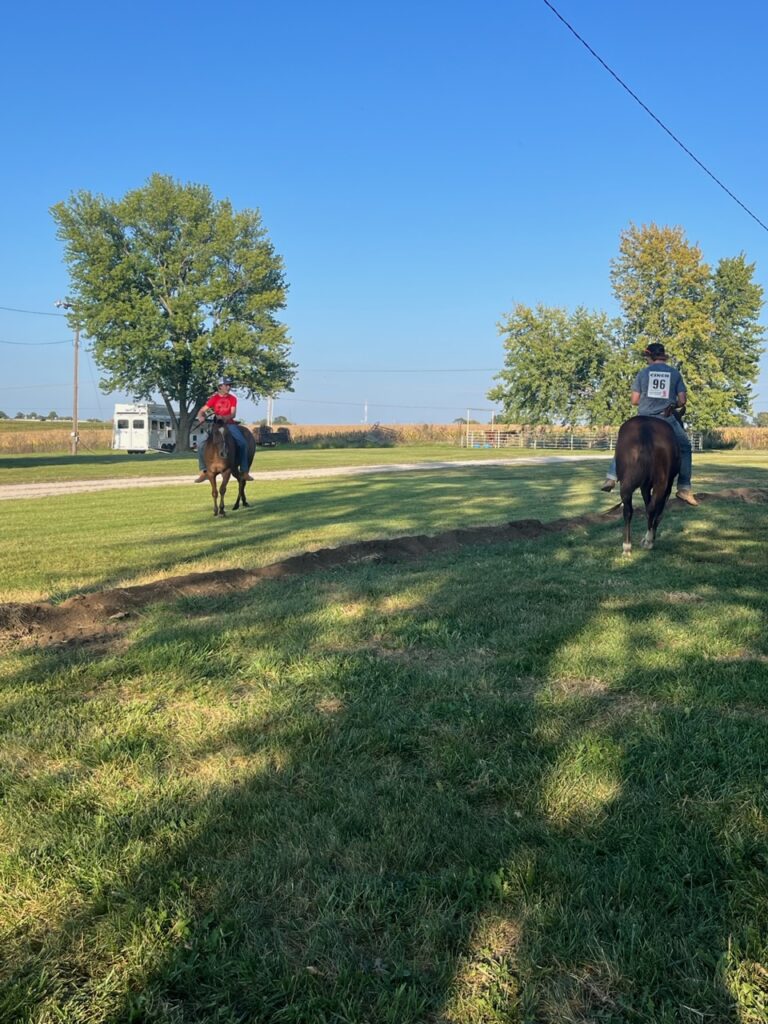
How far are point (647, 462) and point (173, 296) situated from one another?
53.5 metres

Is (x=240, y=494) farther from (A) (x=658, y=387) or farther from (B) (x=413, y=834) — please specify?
(B) (x=413, y=834)

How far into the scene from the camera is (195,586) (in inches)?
277

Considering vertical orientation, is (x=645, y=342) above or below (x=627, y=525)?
above

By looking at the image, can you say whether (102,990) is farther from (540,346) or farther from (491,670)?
(540,346)

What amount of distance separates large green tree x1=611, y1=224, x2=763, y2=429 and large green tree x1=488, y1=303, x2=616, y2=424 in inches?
131

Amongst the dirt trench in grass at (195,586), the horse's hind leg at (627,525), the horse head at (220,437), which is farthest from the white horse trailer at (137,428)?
the horse's hind leg at (627,525)

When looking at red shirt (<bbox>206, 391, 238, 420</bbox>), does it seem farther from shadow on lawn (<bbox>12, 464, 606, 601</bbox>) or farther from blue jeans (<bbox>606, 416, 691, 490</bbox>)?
blue jeans (<bbox>606, 416, 691, 490</bbox>)

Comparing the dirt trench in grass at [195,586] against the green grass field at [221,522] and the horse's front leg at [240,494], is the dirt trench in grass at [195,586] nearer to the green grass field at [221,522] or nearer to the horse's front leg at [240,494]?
the green grass field at [221,522]

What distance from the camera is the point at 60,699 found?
4070 millimetres

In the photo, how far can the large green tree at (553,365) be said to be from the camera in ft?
206

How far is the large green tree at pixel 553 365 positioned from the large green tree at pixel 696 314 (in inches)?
131

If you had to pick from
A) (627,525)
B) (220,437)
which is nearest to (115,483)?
(220,437)

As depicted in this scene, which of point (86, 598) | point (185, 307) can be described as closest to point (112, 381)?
point (185, 307)

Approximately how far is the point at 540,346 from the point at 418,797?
6461 centimetres
